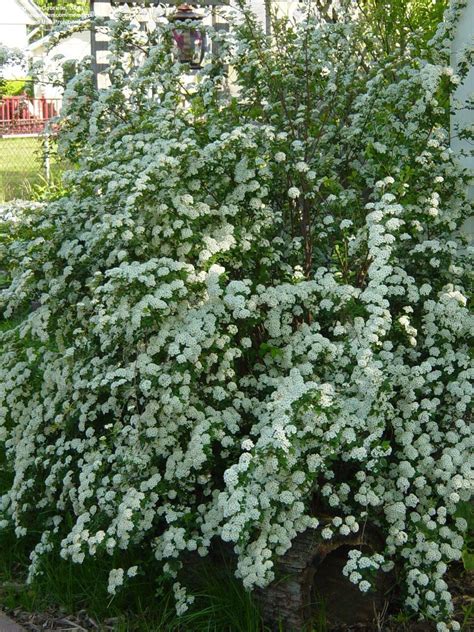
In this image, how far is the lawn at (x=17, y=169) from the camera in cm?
1230

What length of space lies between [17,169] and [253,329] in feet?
49.3

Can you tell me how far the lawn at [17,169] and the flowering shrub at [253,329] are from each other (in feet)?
20.6

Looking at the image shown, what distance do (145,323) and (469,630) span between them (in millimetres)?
1597

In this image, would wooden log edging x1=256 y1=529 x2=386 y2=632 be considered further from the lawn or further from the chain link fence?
the lawn

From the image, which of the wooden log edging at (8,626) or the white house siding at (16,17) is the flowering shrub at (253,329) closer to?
the wooden log edging at (8,626)

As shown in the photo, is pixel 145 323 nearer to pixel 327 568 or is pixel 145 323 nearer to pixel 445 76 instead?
pixel 327 568

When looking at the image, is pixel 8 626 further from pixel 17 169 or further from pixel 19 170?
pixel 17 169

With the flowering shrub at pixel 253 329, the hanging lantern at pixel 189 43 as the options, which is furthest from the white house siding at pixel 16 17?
the flowering shrub at pixel 253 329

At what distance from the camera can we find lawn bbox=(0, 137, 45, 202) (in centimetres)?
1230

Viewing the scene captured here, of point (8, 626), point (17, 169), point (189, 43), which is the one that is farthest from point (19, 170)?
point (8, 626)

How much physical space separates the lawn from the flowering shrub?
6282mm

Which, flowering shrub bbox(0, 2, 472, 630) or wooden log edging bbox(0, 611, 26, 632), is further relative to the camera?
wooden log edging bbox(0, 611, 26, 632)

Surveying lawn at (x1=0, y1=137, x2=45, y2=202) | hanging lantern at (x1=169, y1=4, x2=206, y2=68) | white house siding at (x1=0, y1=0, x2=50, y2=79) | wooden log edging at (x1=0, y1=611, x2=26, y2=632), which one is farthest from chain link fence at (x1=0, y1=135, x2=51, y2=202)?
white house siding at (x1=0, y1=0, x2=50, y2=79)

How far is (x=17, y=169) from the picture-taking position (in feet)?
59.0
